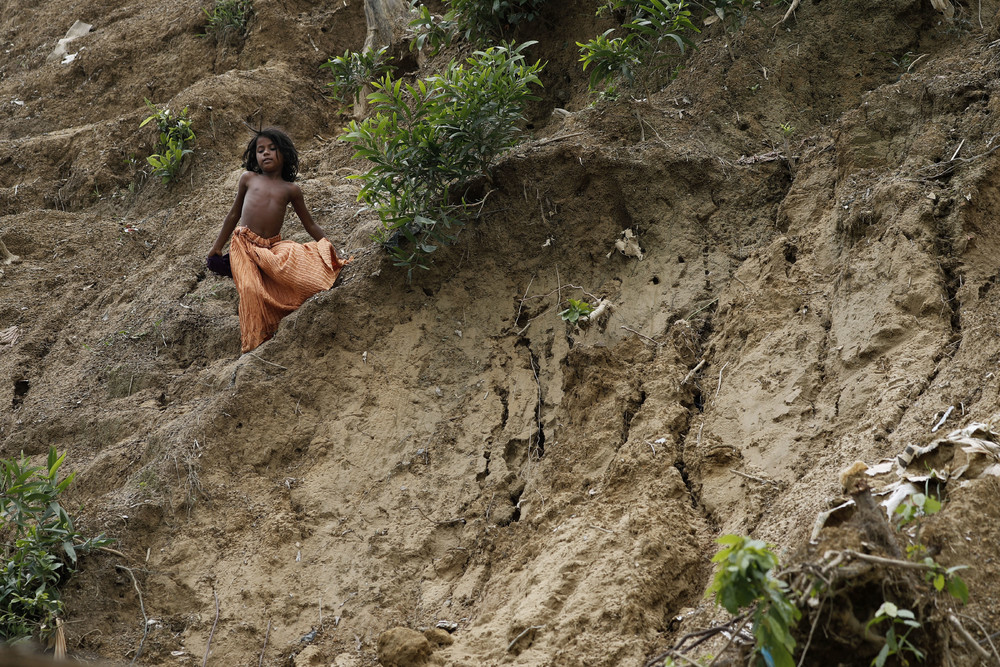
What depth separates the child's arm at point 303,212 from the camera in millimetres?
6031

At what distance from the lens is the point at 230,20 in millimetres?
9188

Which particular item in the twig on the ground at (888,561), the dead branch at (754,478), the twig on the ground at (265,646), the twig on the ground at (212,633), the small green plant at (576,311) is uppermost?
the twig on the ground at (888,561)

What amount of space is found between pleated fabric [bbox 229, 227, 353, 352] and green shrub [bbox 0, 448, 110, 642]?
138cm

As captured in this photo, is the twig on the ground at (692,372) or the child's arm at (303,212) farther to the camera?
the child's arm at (303,212)

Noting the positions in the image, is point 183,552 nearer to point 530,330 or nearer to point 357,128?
point 530,330

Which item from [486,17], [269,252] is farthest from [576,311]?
[486,17]

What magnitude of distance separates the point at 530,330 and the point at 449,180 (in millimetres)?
1029

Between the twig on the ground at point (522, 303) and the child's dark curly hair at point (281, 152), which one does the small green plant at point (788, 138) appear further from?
the child's dark curly hair at point (281, 152)

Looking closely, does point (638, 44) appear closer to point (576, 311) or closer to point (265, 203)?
point (576, 311)

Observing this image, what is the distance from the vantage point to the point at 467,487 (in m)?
4.61

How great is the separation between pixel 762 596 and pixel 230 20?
330 inches

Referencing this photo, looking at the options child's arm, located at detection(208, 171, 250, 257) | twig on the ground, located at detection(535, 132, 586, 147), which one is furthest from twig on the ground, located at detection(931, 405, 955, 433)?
child's arm, located at detection(208, 171, 250, 257)

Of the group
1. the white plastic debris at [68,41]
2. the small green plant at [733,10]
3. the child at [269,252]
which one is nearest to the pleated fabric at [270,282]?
the child at [269,252]

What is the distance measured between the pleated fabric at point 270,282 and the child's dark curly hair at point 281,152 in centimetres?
64
